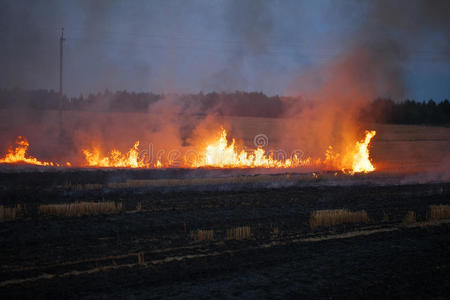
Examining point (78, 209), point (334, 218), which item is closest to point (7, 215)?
point (78, 209)

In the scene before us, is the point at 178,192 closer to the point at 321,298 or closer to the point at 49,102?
the point at 321,298

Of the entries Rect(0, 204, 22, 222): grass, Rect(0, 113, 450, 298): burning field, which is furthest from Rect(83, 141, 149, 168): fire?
Rect(0, 204, 22, 222): grass

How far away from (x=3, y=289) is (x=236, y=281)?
375 centimetres

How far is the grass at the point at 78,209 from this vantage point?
1275cm

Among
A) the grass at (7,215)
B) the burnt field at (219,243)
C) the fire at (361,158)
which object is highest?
the fire at (361,158)

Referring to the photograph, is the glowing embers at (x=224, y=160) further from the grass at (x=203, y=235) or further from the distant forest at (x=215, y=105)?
the grass at (x=203, y=235)

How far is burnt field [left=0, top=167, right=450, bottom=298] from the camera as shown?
7.23m

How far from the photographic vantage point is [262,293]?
274 inches

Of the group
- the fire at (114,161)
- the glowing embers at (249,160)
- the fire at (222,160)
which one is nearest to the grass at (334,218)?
the fire at (222,160)

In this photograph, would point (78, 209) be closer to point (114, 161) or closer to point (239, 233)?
point (239, 233)

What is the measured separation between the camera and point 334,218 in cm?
1231

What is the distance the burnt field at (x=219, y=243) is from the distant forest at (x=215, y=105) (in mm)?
15527

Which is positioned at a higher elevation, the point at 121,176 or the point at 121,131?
the point at 121,131

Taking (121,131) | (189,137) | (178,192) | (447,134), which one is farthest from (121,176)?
(447,134)
